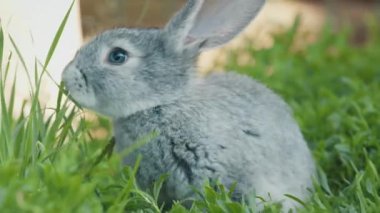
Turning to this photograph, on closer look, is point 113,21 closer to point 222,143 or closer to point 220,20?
point 220,20

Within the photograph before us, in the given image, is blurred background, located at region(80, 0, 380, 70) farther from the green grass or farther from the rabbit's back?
the rabbit's back

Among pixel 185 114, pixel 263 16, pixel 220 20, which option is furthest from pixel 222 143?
pixel 263 16

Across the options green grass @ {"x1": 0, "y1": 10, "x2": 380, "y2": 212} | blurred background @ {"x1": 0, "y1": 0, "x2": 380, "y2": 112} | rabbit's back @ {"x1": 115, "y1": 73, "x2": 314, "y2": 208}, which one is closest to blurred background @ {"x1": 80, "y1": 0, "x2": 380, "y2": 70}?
blurred background @ {"x1": 0, "y1": 0, "x2": 380, "y2": 112}

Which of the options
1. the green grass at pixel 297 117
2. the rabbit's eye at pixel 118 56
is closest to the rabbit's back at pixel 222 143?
the green grass at pixel 297 117

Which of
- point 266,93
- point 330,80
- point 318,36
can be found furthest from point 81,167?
point 318,36

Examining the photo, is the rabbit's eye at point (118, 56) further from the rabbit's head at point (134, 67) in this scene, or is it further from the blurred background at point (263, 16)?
the blurred background at point (263, 16)

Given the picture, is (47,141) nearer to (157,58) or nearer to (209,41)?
(157,58)

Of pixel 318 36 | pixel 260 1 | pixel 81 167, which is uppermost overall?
pixel 260 1
